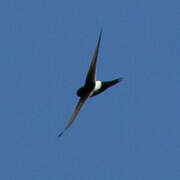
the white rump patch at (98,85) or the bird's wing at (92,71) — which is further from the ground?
the white rump patch at (98,85)

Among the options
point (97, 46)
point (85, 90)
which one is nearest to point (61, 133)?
point (85, 90)

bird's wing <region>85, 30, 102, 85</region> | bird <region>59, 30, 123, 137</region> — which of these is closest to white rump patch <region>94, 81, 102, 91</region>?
bird <region>59, 30, 123, 137</region>

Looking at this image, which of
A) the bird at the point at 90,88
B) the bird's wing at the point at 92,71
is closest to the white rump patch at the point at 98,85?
the bird at the point at 90,88

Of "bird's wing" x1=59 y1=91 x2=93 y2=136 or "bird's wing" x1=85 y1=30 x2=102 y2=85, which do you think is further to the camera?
"bird's wing" x1=59 y1=91 x2=93 y2=136

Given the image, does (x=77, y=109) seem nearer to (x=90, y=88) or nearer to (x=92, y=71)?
(x=90, y=88)

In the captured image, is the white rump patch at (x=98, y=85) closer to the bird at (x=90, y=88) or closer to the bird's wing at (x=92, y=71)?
the bird at (x=90, y=88)

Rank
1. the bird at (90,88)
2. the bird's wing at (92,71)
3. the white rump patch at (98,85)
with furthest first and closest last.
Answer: the white rump patch at (98,85) → the bird at (90,88) → the bird's wing at (92,71)

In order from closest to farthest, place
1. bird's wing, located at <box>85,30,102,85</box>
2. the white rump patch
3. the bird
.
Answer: bird's wing, located at <box>85,30,102,85</box> < the bird < the white rump patch

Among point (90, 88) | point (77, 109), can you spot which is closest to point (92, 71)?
point (90, 88)

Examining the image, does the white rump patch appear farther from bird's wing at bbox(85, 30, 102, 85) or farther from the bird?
bird's wing at bbox(85, 30, 102, 85)

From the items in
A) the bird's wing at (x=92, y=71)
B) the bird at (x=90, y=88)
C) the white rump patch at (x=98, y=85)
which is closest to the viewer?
the bird's wing at (x=92, y=71)

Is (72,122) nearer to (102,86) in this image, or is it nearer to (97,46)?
(102,86)

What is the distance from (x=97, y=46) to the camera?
1280 cm

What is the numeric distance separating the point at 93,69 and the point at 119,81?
2.05m
